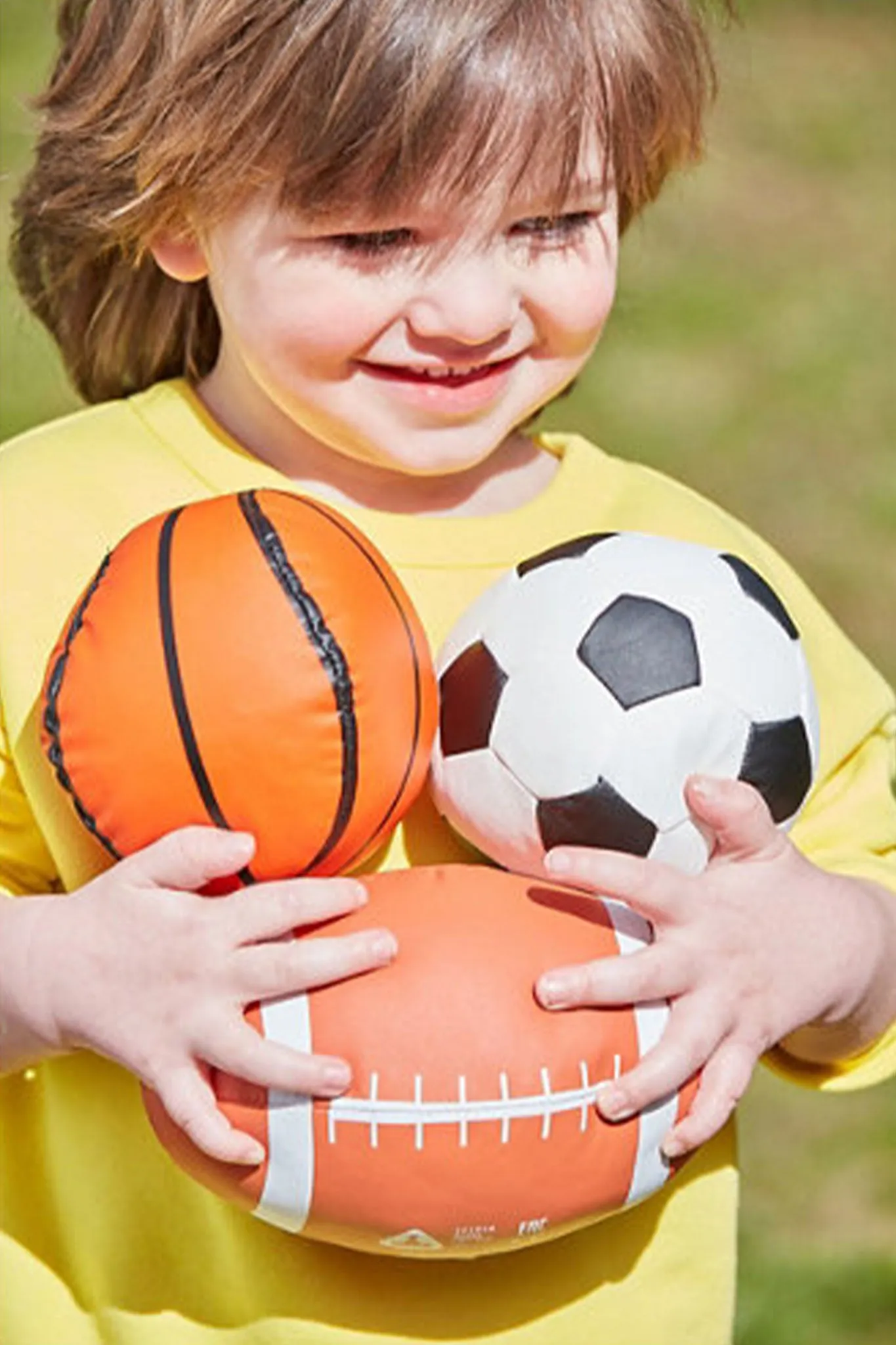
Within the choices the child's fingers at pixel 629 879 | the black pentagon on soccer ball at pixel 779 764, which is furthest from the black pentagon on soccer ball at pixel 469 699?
the black pentagon on soccer ball at pixel 779 764

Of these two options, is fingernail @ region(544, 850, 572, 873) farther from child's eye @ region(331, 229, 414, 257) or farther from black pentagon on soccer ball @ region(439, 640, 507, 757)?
child's eye @ region(331, 229, 414, 257)

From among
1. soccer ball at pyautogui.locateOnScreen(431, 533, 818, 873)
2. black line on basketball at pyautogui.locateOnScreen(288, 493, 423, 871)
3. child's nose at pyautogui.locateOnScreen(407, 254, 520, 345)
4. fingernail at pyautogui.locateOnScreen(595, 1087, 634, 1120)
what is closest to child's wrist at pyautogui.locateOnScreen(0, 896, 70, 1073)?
black line on basketball at pyautogui.locateOnScreen(288, 493, 423, 871)

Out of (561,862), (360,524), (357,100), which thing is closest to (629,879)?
(561,862)

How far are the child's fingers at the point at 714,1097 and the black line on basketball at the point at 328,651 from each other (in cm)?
42

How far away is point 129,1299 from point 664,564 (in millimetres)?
915

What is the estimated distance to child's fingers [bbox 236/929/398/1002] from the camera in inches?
96.3

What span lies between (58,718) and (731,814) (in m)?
0.61

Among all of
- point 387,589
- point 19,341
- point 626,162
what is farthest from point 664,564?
point 19,341

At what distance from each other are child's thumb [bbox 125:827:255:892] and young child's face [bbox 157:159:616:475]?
0.50 m

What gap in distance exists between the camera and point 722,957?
2.60 meters

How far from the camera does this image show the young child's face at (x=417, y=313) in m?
2.66

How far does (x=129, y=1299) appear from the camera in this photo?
2.82 meters

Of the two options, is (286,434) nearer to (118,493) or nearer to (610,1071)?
(118,493)

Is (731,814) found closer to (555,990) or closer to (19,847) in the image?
(555,990)
